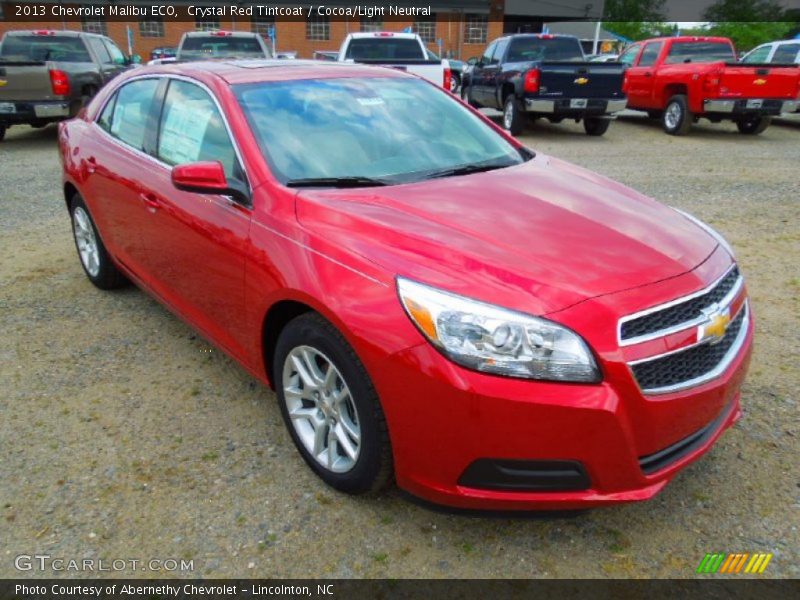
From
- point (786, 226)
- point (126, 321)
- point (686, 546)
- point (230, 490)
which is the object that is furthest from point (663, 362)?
point (786, 226)

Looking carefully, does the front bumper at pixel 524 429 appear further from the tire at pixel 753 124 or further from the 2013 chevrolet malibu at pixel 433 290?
the tire at pixel 753 124

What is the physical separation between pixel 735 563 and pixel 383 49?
13.0 m

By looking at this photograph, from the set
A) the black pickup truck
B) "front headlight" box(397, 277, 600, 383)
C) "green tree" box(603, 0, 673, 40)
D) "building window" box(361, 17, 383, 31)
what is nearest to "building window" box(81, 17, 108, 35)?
"building window" box(361, 17, 383, 31)

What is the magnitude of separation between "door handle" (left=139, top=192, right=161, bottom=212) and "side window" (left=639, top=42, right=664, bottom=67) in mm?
12776

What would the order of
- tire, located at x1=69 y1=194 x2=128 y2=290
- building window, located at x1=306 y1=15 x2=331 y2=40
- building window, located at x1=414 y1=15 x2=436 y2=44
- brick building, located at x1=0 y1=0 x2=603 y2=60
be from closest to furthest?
tire, located at x1=69 y1=194 x2=128 y2=290 < brick building, located at x1=0 y1=0 x2=603 y2=60 < building window, located at x1=306 y1=15 x2=331 y2=40 < building window, located at x1=414 y1=15 x2=436 y2=44

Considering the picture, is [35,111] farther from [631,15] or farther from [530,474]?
[631,15]

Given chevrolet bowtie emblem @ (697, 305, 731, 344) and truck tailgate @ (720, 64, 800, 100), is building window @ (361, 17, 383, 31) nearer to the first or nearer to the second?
truck tailgate @ (720, 64, 800, 100)

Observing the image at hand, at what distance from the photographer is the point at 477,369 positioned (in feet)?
6.87

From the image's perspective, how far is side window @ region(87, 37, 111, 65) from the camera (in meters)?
13.0

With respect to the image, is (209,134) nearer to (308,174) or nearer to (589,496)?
(308,174)

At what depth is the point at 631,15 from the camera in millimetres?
68188
